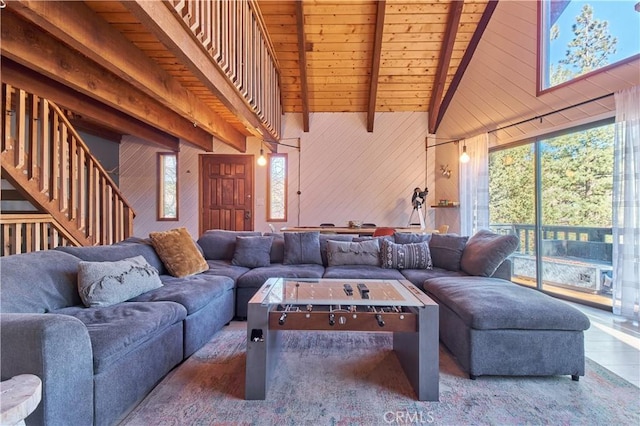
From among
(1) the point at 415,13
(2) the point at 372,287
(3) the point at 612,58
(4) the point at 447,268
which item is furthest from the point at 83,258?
(3) the point at 612,58

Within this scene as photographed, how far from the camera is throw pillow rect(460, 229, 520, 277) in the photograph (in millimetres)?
3035

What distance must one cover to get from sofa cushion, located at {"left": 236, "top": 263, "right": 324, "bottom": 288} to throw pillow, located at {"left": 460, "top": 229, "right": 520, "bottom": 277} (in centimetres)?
156

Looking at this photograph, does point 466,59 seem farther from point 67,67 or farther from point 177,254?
point 67,67

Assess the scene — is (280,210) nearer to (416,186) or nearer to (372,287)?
(416,186)

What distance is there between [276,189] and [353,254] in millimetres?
3221

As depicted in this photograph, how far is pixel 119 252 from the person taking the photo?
8.93 ft

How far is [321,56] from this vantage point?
516 centimetres

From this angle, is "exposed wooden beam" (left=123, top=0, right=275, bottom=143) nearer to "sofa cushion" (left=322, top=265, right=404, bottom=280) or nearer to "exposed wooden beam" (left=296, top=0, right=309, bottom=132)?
"exposed wooden beam" (left=296, top=0, right=309, bottom=132)

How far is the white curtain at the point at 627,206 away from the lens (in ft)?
9.96

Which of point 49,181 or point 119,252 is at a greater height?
point 49,181

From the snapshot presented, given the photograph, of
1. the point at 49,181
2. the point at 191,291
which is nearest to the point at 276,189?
the point at 49,181

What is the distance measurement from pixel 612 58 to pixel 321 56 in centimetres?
371

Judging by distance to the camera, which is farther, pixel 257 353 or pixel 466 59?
pixel 466 59

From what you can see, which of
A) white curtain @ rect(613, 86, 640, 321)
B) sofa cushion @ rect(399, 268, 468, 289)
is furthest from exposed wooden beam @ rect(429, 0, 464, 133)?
sofa cushion @ rect(399, 268, 468, 289)
